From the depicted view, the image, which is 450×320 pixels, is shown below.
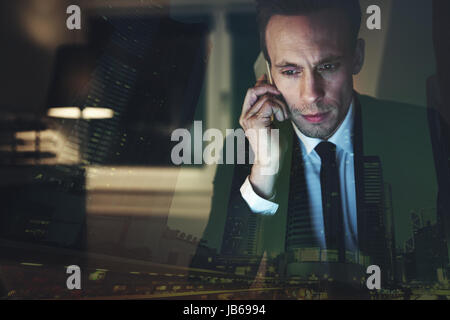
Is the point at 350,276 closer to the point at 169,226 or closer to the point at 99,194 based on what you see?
the point at 169,226

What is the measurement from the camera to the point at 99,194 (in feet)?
7.43

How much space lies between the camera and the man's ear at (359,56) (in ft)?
7.20

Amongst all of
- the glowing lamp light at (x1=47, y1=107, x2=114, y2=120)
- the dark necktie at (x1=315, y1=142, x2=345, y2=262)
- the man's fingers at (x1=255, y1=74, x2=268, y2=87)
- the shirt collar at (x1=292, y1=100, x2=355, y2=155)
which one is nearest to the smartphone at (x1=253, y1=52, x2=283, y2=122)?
the man's fingers at (x1=255, y1=74, x2=268, y2=87)

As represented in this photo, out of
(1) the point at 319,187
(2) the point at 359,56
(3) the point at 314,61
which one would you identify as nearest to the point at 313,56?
(3) the point at 314,61

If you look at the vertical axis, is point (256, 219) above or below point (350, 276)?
above

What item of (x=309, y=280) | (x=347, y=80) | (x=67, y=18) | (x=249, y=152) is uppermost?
(x=67, y=18)

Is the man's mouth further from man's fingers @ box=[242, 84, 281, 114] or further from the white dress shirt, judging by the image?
man's fingers @ box=[242, 84, 281, 114]

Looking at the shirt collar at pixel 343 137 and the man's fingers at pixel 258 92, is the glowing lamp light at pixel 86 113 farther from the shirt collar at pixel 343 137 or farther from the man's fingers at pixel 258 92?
the shirt collar at pixel 343 137

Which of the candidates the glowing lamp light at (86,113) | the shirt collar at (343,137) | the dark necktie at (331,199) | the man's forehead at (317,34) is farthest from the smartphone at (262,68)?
the glowing lamp light at (86,113)

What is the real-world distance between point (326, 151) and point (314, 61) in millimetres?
492

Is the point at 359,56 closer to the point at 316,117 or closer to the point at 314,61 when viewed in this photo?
the point at 314,61
